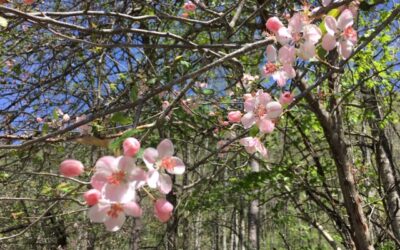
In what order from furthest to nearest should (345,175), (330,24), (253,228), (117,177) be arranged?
(253,228) < (345,175) < (330,24) < (117,177)

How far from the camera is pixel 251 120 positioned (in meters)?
1.89

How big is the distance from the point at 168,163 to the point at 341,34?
0.76 m

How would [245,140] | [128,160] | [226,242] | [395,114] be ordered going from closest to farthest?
[128,160] → [245,140] → [395,114] → [226,242]

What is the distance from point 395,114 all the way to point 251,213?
453 cm

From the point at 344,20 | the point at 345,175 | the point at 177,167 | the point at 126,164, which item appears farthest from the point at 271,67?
the point at 345,175

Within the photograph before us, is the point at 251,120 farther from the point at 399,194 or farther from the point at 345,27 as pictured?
the point at 399,194

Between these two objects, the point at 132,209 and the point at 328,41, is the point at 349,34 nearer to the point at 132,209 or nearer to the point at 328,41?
the point at 328,41

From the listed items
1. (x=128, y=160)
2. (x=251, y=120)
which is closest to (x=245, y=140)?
(x=251, y=120)

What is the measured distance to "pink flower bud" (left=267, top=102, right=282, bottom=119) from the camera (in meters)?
1.82

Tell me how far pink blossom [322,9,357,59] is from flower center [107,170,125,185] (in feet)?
2.71

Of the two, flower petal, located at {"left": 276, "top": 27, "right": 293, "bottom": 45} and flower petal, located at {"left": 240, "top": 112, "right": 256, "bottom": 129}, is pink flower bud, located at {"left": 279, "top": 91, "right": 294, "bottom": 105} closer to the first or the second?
flower petal, located at {"left": 240, "top": 112, "right": 256, "bottom": 129}

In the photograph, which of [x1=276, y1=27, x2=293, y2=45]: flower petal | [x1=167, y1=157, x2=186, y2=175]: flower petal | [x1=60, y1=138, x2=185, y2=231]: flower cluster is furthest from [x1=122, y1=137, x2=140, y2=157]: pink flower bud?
[x1=276, y1=27, x2=293, y2=45]: flower petal

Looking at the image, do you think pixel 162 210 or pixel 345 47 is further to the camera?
pixel 345 47

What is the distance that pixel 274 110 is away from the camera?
183 centimetres
